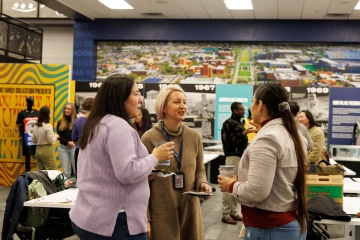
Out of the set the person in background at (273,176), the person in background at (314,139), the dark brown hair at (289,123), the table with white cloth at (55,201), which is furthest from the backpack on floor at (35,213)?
the person in background at (314,139)

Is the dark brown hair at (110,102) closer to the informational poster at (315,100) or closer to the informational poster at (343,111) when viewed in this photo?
the informational poster at (315,100)

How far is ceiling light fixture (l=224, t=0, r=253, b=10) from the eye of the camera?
11766 mm

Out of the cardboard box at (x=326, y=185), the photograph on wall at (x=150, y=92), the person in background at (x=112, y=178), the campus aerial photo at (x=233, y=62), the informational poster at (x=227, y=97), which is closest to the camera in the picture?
the person in background at (x=112, y=178)

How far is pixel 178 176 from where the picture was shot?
315 centimetres

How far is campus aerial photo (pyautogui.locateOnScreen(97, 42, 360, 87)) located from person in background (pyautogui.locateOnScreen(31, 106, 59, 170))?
480cm

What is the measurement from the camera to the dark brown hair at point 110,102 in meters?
2.43

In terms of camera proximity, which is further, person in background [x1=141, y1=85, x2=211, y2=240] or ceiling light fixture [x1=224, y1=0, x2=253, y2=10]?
ceiling light fixture [x1=224, y1=0, x2=253, y2=10]

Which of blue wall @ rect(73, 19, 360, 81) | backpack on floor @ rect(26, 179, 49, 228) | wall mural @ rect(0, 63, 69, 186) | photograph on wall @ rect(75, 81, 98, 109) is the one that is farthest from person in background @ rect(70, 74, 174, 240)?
blue wall @ rect(73, 19, 360, 81)

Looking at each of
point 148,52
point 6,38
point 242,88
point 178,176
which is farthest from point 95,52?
point 178,176

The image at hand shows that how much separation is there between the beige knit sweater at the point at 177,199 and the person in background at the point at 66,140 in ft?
20.0

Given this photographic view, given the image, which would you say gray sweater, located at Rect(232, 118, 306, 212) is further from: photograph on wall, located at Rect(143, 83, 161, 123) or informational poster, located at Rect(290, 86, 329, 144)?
photograph on wall, located at Rect(143, 83, 161, 123)

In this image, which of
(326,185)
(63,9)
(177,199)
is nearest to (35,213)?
(177,199)

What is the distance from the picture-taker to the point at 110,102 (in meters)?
2.45

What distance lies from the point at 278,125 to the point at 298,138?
4.7 inches
